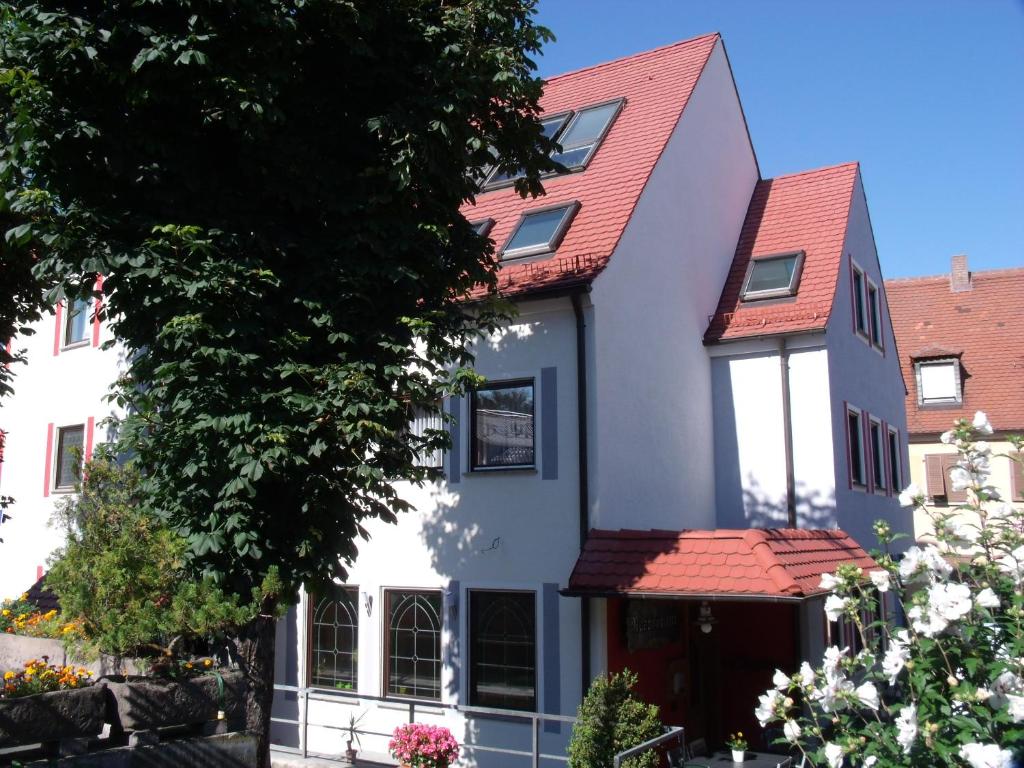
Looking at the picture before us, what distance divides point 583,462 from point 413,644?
3.44 m

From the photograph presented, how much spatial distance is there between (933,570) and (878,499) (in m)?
12.5

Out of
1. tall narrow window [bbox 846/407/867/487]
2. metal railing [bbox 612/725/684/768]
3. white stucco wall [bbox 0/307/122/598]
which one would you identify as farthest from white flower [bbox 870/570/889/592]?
white stucco wall [bbox 0/307/122/598]

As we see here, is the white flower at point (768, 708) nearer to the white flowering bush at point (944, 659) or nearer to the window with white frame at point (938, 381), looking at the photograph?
the white flowering bush at point (944, 659)

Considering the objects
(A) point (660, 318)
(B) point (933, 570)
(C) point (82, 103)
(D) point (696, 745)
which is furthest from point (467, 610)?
(B) point (933, 570)

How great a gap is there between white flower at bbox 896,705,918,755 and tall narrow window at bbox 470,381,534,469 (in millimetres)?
7858

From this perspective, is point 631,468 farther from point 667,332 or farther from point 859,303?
point 859,303

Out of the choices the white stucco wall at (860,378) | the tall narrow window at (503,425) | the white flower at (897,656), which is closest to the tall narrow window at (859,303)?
the white stucco wall at (860,378)

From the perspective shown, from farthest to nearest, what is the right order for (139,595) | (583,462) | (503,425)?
1. (503,425)
2. (583,462)
3. (139,595)

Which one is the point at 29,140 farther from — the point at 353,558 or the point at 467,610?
the point at 467,610

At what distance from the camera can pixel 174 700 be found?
6922 mm

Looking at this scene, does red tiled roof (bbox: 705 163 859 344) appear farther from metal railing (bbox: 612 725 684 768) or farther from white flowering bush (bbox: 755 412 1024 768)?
white flowering bush (bbox: 755 412 1024 768)

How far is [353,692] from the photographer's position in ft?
41.5

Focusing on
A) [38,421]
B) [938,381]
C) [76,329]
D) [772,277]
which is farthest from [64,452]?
[938,381]

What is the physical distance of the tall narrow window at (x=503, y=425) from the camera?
1189cm
